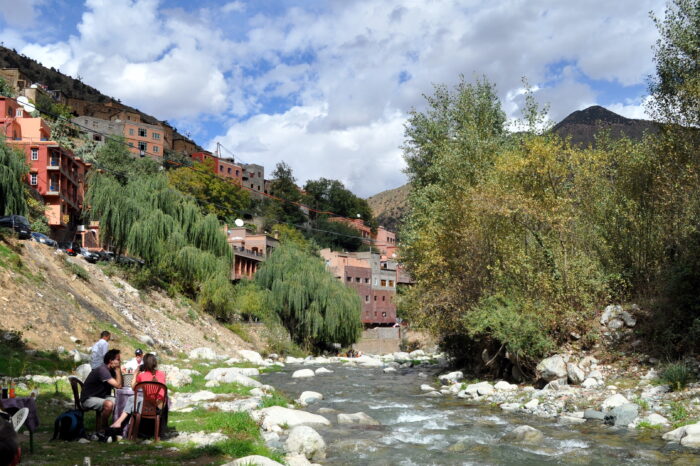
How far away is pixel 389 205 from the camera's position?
158250 mm

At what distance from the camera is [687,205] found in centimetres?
1903

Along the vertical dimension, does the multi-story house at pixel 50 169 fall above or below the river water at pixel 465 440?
above

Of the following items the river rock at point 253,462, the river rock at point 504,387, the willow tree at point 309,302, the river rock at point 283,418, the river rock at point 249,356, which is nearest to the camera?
the river rock at point 253,462

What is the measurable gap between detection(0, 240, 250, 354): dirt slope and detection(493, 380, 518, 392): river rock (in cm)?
1532

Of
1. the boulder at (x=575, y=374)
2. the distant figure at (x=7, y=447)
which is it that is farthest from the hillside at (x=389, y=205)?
the distant figure at (x=7, y=447)

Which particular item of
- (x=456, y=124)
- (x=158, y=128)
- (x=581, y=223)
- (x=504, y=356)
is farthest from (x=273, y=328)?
(x=158, y=128)

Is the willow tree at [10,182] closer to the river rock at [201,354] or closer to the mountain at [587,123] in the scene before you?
the river rock at [201,354]

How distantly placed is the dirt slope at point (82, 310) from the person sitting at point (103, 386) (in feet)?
37.4

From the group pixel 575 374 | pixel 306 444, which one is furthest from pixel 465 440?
pixel 575 374

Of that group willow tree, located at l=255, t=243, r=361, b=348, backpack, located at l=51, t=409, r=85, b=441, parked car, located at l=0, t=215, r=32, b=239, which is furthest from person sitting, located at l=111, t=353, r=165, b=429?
willow tree, located at l=255, t=243, r=361, b=348

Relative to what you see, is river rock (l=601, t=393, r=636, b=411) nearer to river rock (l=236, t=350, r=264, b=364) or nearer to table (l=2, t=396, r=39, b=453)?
table (l=2, t=396, r=39, b=453)

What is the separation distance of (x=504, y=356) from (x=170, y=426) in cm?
1544

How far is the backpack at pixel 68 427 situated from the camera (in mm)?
9750

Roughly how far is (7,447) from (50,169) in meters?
52.5
